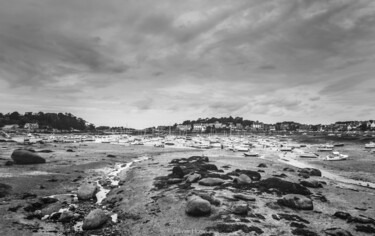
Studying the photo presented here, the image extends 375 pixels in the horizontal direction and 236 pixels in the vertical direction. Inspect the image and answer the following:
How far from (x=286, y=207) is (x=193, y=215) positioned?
7.29 meters

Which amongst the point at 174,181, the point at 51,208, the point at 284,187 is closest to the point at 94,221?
the point at 51,208

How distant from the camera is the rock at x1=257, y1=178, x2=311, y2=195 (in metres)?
23.3

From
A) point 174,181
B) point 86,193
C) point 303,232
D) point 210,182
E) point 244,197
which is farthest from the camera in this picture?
point 174,181

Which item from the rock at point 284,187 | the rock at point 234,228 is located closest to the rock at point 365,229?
the rock at point 234,228

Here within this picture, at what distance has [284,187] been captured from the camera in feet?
78.1

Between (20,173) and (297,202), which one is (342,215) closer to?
(297,202)

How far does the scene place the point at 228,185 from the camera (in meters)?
24.5

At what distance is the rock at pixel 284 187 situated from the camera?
2328 centimetres

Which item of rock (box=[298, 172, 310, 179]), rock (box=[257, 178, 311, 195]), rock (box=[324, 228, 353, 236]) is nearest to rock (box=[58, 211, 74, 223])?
rock (box=[324, 228, 353, 236])

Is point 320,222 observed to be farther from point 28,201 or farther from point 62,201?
point 28,201


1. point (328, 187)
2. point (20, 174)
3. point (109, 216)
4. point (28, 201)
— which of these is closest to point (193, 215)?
point (109, 216)

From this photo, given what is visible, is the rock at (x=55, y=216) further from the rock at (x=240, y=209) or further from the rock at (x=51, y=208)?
the rock at (x=240, y=209)

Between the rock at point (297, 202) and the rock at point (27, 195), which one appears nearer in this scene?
the rock at point (297, 202)

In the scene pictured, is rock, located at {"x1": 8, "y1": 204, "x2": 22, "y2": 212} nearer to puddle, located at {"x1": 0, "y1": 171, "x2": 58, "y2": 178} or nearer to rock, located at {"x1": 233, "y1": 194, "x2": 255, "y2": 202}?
puddle, located at {"x1": 0, "y1": 171, "x2": 58, "y2": 178}
